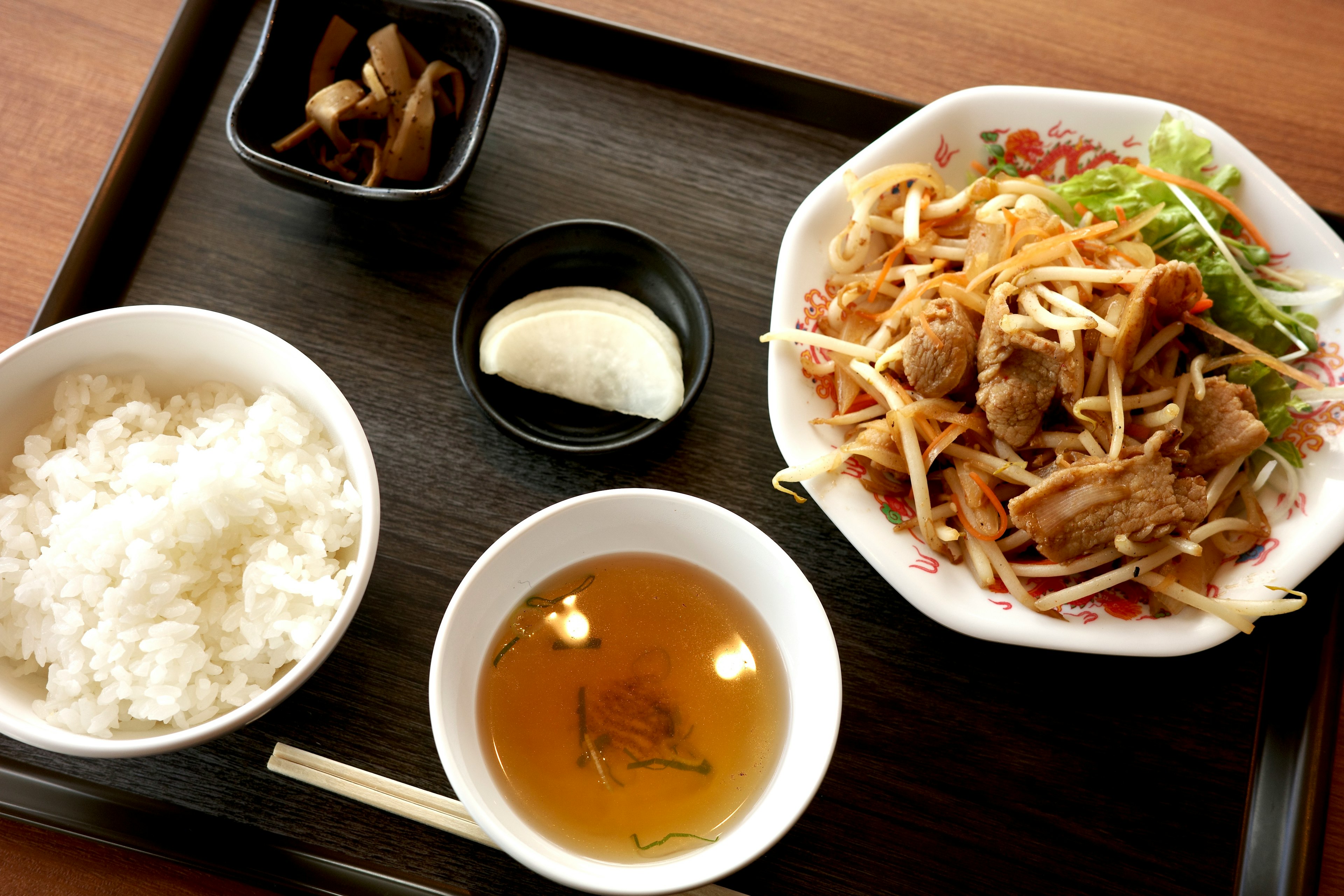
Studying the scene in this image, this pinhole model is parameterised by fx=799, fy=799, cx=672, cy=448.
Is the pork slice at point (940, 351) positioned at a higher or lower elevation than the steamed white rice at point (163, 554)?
higher

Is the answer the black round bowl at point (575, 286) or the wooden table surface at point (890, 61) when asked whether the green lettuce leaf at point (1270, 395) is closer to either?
the wooden table surface at point (890, 61)

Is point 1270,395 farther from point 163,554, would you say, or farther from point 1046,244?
point 163,554

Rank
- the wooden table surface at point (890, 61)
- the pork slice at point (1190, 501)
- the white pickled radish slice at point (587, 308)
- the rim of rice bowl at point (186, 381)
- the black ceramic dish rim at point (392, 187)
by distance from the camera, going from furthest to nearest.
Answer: the wooden table surface at point (890, 61)
the white pickled radish slice at point (587, 308)
the black ceramic dish rim at point (392, 187)
the pork slice at point (1190, 501)
the rim of rice bowl at point (186, 381)

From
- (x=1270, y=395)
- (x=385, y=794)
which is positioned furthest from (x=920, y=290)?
(x=385, y=794)

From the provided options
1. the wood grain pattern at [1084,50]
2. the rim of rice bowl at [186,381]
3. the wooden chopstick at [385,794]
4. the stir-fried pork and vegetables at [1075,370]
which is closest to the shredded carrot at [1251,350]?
the stir-fried pork and vegetables at [1075,370]

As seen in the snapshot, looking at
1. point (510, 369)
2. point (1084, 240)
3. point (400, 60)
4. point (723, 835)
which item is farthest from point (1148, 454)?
point (400, 60)

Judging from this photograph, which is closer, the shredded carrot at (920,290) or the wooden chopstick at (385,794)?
the wooden chopstick at (385,794)

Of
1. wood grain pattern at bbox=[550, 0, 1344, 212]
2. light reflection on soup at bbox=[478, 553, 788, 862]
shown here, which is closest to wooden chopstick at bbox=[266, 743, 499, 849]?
light reflection on soup at bbox=[478, 553, 788, 862]

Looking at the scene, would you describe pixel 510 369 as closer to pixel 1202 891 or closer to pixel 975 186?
pixel 975 186
